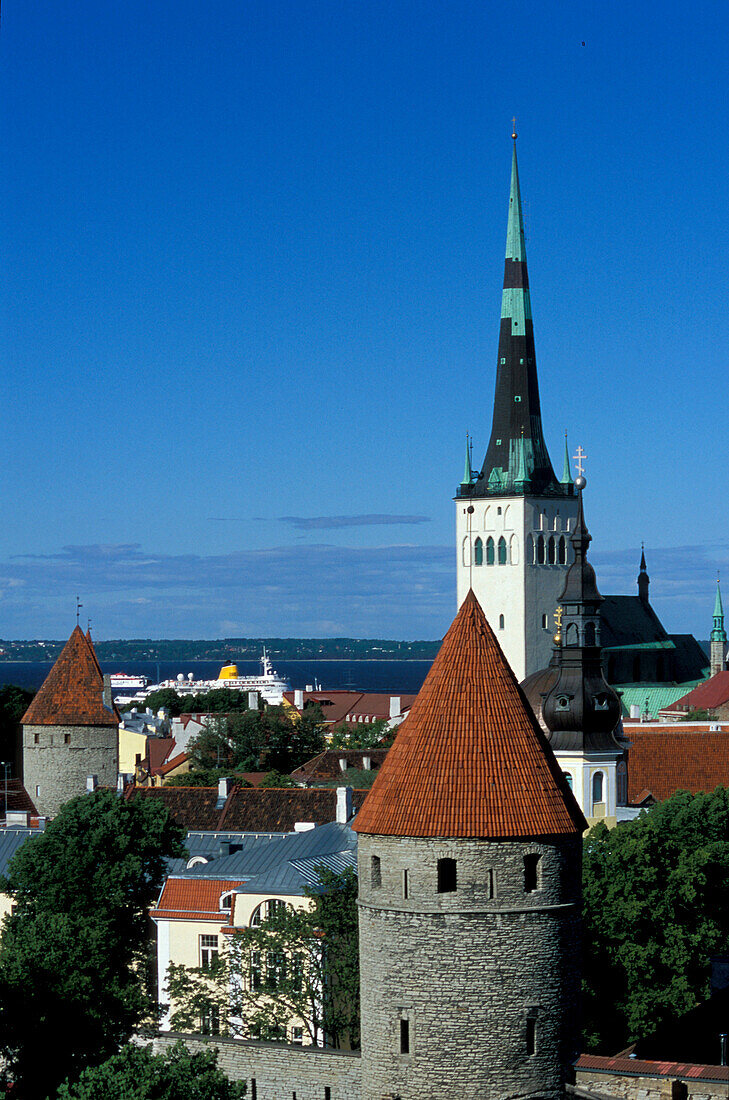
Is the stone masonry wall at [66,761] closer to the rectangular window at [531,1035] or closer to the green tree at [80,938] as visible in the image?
the green tree at [80,938]

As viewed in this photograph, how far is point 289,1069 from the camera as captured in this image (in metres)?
29.0

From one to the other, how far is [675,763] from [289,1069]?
39898mm

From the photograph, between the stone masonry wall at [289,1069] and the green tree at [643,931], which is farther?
the green tree at [643,931]

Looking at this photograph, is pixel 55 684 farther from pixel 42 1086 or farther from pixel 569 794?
pixel 569 794

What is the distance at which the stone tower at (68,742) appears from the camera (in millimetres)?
57906

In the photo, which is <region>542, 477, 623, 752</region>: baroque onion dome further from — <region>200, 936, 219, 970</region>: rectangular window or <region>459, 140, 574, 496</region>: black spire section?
<region>459, 140, 574, 496</region>: black spire section

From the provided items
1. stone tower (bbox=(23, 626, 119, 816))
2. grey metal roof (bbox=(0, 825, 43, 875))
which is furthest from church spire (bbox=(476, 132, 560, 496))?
grey metal roof (bbox=(0, 825, 43, 875))

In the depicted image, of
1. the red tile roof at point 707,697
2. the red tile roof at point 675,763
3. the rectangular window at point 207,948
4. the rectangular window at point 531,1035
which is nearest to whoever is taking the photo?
the rectangular window at point 531,1035

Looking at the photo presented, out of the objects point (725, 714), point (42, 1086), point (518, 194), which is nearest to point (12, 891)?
point (42, 1086)

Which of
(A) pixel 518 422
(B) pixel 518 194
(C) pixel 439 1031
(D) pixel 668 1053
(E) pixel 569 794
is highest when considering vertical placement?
(B) pixel 518 194

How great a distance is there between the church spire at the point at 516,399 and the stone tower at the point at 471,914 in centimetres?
7866

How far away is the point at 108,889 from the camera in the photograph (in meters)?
37.9

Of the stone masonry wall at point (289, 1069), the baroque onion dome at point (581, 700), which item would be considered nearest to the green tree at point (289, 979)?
the stone masonry wall at point (289, 1069)

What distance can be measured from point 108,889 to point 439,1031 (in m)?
14.1
